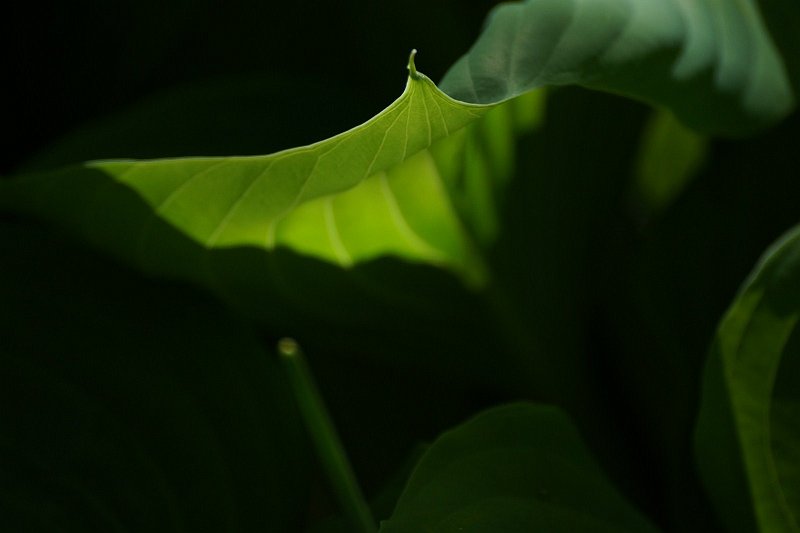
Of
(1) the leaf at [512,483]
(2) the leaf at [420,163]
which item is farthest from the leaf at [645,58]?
(1) the leaf at [512,483]

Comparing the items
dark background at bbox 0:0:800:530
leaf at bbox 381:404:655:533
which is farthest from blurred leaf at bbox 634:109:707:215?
leaf at bbox 381:404:655:533

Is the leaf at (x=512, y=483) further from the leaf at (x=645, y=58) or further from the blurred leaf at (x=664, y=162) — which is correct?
the blurred leaf at (x=664, y=162)

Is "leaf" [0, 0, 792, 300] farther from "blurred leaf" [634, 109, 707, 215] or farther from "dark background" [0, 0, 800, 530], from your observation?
"blurred leaf" [634, 109, 707, 215]

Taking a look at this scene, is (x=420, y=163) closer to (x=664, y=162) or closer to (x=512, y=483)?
(x=512, y=483)

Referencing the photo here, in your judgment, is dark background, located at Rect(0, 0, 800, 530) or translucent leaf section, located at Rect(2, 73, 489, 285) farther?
dark background, located at Rect(0, 0, 800, 530)

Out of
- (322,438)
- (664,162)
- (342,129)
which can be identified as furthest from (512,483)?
(664,162)

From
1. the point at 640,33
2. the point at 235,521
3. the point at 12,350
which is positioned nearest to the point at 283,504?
the point at 235,521
